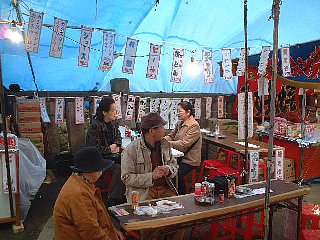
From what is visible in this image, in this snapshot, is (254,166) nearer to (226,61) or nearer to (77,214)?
(226,61)

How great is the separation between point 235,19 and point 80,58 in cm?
542

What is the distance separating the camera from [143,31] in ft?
34.9

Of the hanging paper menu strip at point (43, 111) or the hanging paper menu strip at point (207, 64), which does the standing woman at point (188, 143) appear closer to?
the hanging paper menu strip at point (207, 64)

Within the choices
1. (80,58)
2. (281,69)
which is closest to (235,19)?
(281,69)

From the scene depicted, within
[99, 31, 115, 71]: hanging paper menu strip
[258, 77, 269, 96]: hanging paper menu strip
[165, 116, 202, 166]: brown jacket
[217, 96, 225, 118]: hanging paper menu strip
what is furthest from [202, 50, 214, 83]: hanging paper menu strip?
[99, 31, 115, 71]: hanging paper menu strip

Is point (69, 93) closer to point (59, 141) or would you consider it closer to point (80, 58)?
point (59, 141)

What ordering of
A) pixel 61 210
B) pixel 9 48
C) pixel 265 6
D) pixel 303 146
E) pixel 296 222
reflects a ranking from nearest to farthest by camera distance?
pixel 61 210
pixel 296 222
pixel 303 146
pixel 9 48
pixel 265 6

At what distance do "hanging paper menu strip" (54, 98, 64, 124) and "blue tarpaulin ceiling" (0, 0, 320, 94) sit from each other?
40.9 inches

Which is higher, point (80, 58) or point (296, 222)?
point (80, 58)

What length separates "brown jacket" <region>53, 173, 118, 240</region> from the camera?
10.7 feet

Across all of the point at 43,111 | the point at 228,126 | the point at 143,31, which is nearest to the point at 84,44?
the point at 43,111

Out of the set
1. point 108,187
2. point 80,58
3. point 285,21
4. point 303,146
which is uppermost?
point 285,21

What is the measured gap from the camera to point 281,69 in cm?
919

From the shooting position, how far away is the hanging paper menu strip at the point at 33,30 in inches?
274
